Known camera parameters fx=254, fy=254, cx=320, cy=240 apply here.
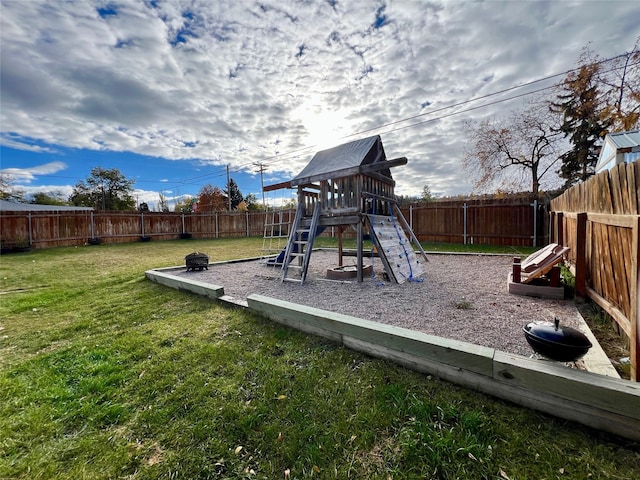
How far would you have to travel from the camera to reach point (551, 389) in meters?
1.52

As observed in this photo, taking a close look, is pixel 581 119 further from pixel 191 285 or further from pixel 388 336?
pixel 191 285

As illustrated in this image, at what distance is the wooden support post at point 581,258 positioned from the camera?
345 centimetres

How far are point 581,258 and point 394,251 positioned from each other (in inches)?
109

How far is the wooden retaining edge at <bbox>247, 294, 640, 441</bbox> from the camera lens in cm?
136

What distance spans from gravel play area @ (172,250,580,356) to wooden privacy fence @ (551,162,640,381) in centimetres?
43

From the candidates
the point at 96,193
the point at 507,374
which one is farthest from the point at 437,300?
the point at 96,193

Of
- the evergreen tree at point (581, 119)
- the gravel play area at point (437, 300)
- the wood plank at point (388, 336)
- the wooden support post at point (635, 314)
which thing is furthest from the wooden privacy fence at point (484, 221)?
the wood plank at point (388, 336)

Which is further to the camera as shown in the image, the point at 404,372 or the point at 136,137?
the point at 136,137

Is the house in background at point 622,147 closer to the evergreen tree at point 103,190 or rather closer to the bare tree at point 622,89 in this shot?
the bare tree at point 622,89

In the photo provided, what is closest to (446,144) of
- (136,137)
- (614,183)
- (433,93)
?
(433,93)

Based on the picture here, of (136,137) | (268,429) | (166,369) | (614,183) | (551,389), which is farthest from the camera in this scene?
(136,137)

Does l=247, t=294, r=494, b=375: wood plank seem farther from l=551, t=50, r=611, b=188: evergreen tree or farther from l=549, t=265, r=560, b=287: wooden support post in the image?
l=551, t=50, r=611, b=188: evergreen tree

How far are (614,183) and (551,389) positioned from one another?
7.75 ft

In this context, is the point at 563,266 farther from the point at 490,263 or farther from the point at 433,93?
the point at 433,93
